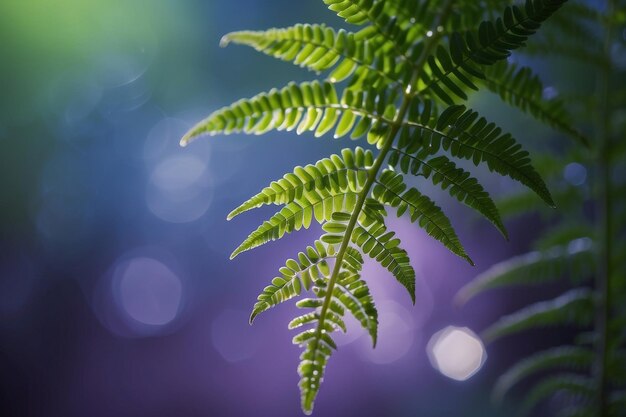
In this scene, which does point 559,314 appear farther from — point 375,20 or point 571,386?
point 375,20

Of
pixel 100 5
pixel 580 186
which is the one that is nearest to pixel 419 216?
pixel 580 186

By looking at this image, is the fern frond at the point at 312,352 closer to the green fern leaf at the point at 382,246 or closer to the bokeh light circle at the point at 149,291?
the green fern leaf at the point at 382,246


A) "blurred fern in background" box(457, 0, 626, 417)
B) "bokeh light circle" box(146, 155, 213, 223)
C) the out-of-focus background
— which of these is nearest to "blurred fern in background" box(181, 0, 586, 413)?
"blurred fern in background" box(457, 0, 626, 417)

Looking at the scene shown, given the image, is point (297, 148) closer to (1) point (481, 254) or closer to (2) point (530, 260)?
(1) point (481, 254)

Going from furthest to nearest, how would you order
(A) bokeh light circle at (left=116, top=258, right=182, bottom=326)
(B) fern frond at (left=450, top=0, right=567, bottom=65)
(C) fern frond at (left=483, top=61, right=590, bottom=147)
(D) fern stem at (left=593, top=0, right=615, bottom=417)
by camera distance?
(A) bokeh light circle at (left=116, top=258, right=182, bottom=326) < (D) fern stem at (left=593, top=0, right=615, bottom=417) < (C) fern frond at (left=483, top=61, right=590, bottom=147) < (B) fern frond at (left=450, top=0, right=567, bottom=65)

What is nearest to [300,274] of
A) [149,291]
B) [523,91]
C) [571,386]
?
[523,91]

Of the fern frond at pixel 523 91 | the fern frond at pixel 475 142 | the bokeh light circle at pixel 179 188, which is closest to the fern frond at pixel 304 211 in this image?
the fern frond at pixel 475 142

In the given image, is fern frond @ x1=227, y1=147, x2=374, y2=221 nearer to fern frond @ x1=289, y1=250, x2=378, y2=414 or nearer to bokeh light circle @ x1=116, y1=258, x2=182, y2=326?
fern frond @ x1=289, y1=250, x2=378, y2=414
